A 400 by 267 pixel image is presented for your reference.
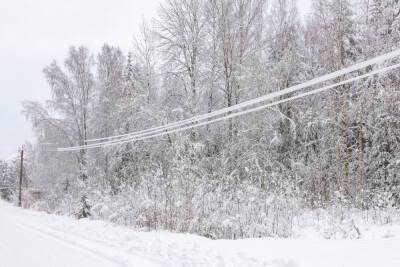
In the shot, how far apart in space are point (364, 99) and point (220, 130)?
7309mm

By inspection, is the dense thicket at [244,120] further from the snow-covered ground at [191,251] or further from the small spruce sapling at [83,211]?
the snow-covered ground at [191,251]

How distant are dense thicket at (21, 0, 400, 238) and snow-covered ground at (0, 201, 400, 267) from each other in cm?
186

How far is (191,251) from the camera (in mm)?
6656

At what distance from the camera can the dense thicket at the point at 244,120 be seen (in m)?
10.6

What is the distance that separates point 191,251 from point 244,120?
45.5 feet

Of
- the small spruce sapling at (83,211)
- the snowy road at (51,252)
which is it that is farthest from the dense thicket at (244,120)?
the snowy road at (51,252)

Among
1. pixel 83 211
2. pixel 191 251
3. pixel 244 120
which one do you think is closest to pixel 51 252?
pixel 191 251

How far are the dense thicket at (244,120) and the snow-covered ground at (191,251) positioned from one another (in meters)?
1.86

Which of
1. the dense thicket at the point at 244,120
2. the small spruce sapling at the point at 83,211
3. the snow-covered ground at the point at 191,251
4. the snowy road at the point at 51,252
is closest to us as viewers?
the snow-covered ground at the point at 191,251

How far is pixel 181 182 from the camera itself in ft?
35.1

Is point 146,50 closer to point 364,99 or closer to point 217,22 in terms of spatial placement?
point 217,22

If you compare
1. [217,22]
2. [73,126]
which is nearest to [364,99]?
[217,22]

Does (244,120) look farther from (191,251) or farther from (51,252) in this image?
(51,252)

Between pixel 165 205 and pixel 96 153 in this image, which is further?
pixel 96 153
